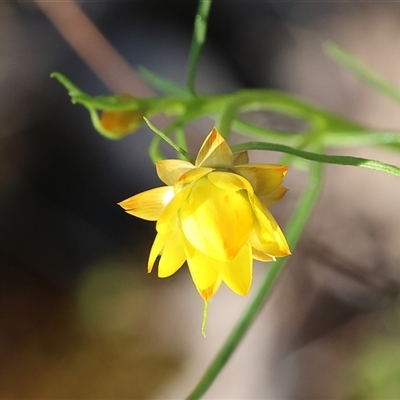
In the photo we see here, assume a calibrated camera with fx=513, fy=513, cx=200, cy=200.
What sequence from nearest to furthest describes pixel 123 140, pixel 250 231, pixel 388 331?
1. pixel 250 231
2. pixel 388 331
3. pixel 123 140

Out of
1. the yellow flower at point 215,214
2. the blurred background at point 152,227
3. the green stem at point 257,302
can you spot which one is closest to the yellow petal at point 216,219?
the yellow flower at point 215,214

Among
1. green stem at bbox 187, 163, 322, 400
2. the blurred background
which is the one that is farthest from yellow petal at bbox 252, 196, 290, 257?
the blurred background

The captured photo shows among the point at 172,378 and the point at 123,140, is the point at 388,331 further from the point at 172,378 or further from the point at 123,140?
the point at 123,140


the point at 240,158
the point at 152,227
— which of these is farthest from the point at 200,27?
the point at 152,227

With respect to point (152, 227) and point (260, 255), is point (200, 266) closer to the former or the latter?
point (260, 255)

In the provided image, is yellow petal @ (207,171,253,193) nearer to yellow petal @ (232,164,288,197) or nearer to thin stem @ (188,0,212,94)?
yellow petal @ (232,164,288,197)

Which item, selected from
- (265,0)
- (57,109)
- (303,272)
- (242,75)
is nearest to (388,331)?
(303,272)
